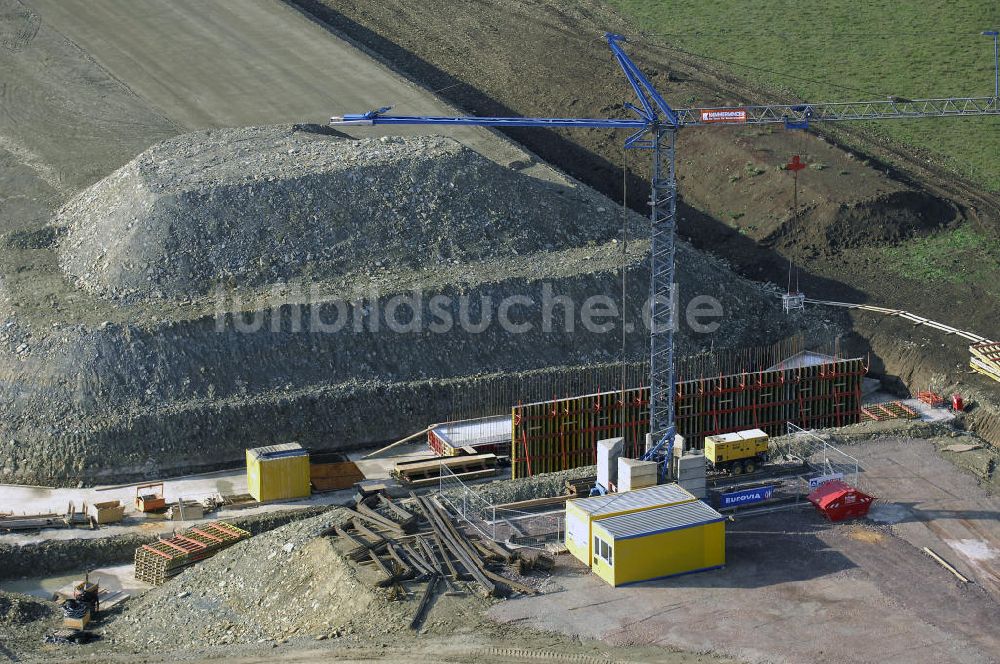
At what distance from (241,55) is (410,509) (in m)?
35.4

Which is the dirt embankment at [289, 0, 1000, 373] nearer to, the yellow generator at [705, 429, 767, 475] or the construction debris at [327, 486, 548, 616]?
the yellow generator at [705, 429, 767, 475]

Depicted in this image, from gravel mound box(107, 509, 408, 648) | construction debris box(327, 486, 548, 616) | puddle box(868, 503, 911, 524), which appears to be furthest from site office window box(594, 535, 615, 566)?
puddle box(868, 503, 911, 524)

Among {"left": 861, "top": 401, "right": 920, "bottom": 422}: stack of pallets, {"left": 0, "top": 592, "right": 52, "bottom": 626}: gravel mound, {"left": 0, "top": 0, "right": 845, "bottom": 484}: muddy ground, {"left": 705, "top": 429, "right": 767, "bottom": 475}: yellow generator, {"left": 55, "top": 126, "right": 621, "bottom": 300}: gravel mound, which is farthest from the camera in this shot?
{"left": 55, "top": 126, "right": 621, "bottom": 300}: gravel mound

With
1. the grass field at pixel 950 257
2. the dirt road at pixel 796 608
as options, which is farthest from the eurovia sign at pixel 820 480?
the grass field at pixel 950 257

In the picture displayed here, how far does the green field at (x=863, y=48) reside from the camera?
65375 mm

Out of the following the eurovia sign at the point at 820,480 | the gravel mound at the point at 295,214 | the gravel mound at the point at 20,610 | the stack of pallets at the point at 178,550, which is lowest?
the gravel mound at the point at 20,610

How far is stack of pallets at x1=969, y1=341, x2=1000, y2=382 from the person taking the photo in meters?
46.9

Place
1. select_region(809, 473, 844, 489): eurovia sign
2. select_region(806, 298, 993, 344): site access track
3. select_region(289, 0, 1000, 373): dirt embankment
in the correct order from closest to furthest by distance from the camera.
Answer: select_region(809, 473, 844, 489): eurovia sign < select_region(806, 298, 993, 344): site access track < select_region(289, 0, 1000, 373): dirt embankment

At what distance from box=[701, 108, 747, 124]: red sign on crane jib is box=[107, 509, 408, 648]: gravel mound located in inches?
698

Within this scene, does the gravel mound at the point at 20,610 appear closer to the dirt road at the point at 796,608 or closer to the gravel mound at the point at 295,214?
the dirt road at the point at 796,608

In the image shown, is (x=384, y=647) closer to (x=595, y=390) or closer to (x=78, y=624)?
(x=78, y=624)

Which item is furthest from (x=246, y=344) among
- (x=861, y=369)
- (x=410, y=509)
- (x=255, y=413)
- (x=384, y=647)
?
(x=861, y=369)

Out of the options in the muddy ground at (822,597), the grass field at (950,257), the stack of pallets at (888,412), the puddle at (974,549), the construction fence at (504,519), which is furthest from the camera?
the grass field at (950,257)

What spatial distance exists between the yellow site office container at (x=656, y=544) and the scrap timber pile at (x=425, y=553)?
1659 millimetres
